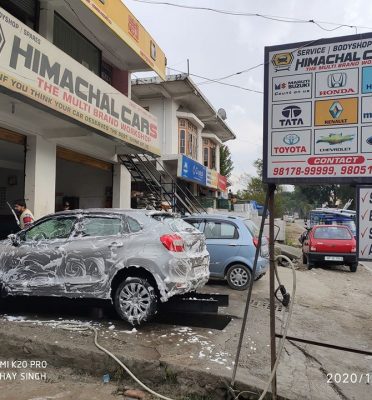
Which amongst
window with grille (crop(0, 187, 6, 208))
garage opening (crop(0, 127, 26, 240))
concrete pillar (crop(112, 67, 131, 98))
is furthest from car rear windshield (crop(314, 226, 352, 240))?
window with grille (crop(0, 187, 6, 208))

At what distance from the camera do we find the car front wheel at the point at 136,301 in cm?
551

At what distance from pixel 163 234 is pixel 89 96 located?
16.6 feet

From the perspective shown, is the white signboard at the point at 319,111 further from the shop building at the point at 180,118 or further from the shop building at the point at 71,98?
the shop building at the point at 180,118

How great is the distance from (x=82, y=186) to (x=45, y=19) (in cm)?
673

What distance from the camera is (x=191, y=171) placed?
20.1 meters

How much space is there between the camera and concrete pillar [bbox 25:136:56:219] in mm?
9734

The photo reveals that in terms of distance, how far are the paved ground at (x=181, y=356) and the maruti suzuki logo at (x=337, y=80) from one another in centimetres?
217

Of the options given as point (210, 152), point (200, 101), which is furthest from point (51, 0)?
point (210, 152)

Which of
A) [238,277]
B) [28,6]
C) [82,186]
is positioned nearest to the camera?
[238,277]

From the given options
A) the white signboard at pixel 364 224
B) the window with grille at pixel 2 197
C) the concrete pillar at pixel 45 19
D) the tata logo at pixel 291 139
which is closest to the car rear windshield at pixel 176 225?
the tata logo at pixel 291 139

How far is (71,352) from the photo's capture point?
179 inches

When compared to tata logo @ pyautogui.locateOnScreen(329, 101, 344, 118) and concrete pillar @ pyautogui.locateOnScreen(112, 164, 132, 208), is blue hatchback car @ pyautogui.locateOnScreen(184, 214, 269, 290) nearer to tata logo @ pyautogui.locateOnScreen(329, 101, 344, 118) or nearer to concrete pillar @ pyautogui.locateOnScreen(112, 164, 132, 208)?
tata logo @ pyautogui.locateOnScreen(329, 101, 344, 118)

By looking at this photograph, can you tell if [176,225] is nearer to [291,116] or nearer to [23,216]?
[291,116]

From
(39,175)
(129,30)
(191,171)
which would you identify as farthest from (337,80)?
(191,171)
